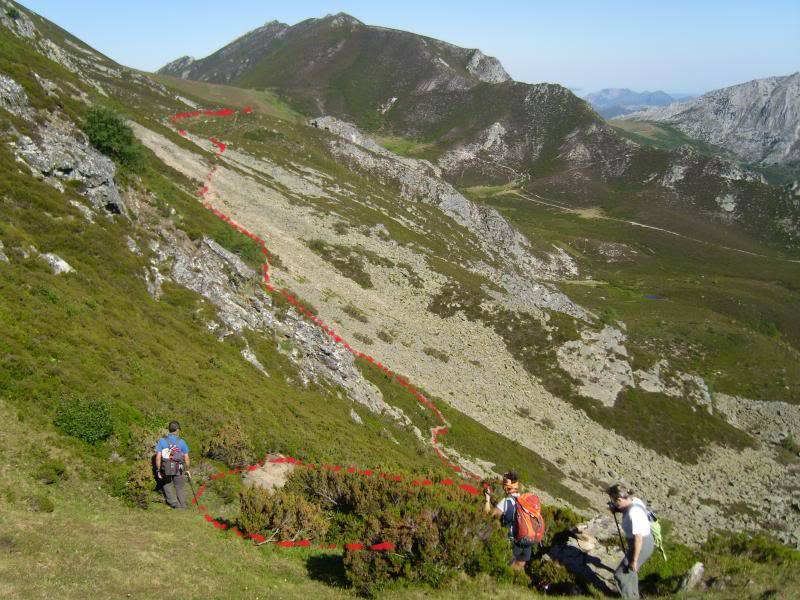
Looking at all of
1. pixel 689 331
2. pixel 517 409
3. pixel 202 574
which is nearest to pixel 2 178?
pixel 202 574

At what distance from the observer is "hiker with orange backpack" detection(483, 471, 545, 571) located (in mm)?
11836

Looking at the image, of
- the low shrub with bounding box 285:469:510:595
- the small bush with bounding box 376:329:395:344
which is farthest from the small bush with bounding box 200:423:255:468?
the small bush with bounding box 376:329:395:344

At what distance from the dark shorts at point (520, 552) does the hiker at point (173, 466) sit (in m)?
9.26

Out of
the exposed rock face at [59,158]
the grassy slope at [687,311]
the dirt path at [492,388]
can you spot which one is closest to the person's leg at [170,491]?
the exposed rock face at [59,158]

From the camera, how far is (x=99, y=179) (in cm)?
3117

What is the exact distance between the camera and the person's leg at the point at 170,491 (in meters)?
14.3

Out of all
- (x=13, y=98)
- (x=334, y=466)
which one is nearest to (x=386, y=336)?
(x=334, y=466)

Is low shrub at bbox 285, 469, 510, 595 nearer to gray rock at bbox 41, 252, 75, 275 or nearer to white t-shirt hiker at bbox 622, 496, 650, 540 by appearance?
white t-shirt hiker at bbox 622, 496, 650, 540

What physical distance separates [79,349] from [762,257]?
205627mm

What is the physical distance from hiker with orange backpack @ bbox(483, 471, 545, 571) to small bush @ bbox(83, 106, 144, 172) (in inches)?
1517

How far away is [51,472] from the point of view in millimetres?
12617

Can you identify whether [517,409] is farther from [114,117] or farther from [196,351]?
[114,117]

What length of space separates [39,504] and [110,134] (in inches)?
1326

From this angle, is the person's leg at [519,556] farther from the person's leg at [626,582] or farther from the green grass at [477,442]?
the green grass at [477,442]
